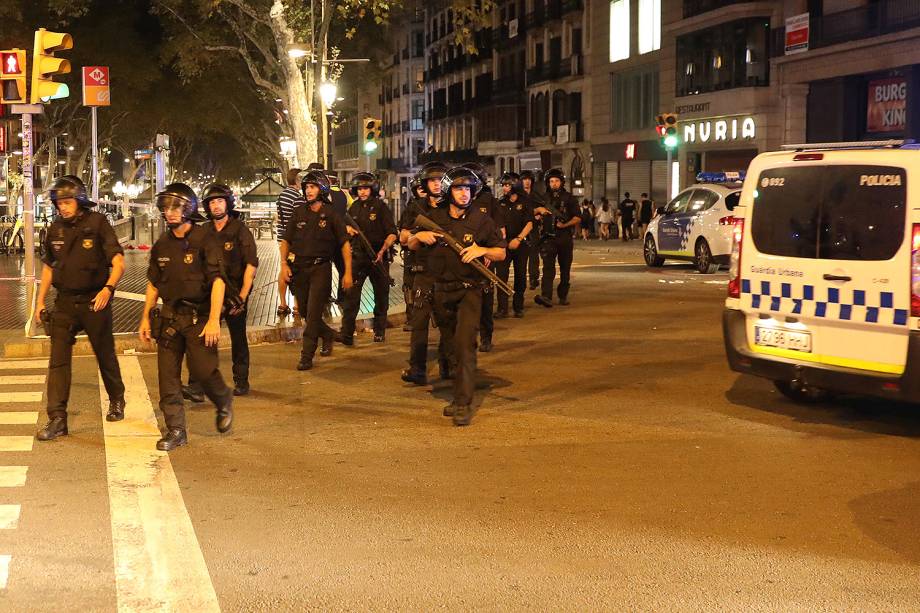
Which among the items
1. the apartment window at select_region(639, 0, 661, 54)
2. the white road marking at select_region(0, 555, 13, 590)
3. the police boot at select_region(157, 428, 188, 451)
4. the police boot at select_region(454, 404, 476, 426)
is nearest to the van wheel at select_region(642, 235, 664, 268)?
the police boot at select_region(454, 404, 476, 426)

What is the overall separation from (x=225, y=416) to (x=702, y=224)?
1595cm

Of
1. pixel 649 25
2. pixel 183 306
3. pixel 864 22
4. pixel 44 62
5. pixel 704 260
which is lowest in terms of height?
pixel 704 260

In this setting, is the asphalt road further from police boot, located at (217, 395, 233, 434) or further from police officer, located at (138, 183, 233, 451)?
police officer, located at (138, 183, 233, 451)

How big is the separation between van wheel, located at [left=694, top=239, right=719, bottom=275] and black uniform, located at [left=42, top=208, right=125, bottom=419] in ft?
52.2

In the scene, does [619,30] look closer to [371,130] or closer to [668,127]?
[668,127]

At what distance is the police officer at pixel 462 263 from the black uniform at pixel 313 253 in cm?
224

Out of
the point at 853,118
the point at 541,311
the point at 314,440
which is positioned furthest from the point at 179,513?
the point at 853,118

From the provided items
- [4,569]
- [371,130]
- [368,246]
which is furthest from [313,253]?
[371,130]

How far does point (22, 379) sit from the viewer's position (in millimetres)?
11766

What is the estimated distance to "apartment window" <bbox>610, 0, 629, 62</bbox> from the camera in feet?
154

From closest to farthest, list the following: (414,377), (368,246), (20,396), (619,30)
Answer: (20,396), (414,377), (368,246), (619,30)

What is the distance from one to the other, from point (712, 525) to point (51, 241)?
5163mm

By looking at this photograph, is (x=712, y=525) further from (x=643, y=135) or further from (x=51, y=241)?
(x=643, y=135)

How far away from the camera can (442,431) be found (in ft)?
29.9
